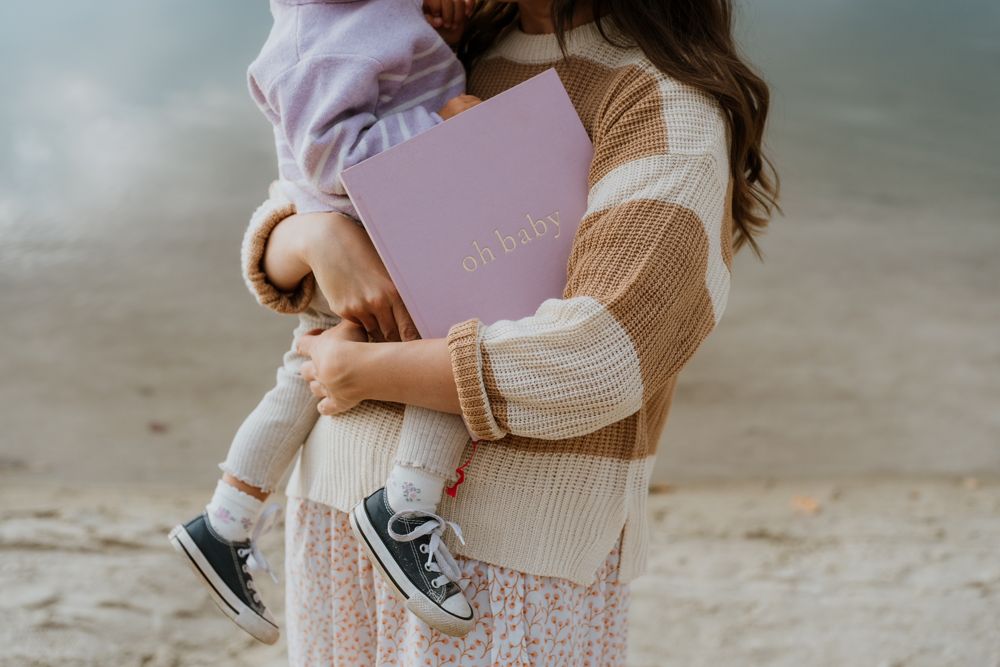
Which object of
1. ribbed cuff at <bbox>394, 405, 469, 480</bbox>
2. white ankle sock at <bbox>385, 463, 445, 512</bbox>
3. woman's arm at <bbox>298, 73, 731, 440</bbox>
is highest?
woman's arm at <bbox>298, 73, 731, 440</bbox>

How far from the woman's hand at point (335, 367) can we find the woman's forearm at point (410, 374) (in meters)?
0.02

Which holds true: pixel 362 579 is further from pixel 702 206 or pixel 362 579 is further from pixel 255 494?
pixel 702 206

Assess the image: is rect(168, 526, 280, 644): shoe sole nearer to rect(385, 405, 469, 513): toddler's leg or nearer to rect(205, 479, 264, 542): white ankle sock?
rect(205, 479, 264, 542): white ankle sock

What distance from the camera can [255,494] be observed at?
1.47 metres

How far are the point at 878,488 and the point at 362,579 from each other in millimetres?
2278

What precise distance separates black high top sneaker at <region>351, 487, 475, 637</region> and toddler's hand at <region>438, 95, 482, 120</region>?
0.49 metres

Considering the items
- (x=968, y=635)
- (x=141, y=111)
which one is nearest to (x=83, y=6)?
(x=141, y=111)

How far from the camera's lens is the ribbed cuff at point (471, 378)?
3.51 feet

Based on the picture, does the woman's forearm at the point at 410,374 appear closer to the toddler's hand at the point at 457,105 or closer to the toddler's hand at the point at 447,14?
the toddler's hand at the point at 457,105

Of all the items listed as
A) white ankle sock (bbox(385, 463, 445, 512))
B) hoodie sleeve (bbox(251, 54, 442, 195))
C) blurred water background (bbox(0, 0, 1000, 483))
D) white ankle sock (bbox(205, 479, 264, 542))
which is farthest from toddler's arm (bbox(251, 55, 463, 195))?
blurred water background (bbox(0, 0, 1000, 483))

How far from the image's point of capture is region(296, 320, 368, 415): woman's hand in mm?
1183

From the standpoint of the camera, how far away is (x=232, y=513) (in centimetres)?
145

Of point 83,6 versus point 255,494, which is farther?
point 83,6

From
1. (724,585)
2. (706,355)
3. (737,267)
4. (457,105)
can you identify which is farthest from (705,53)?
(737,267)
